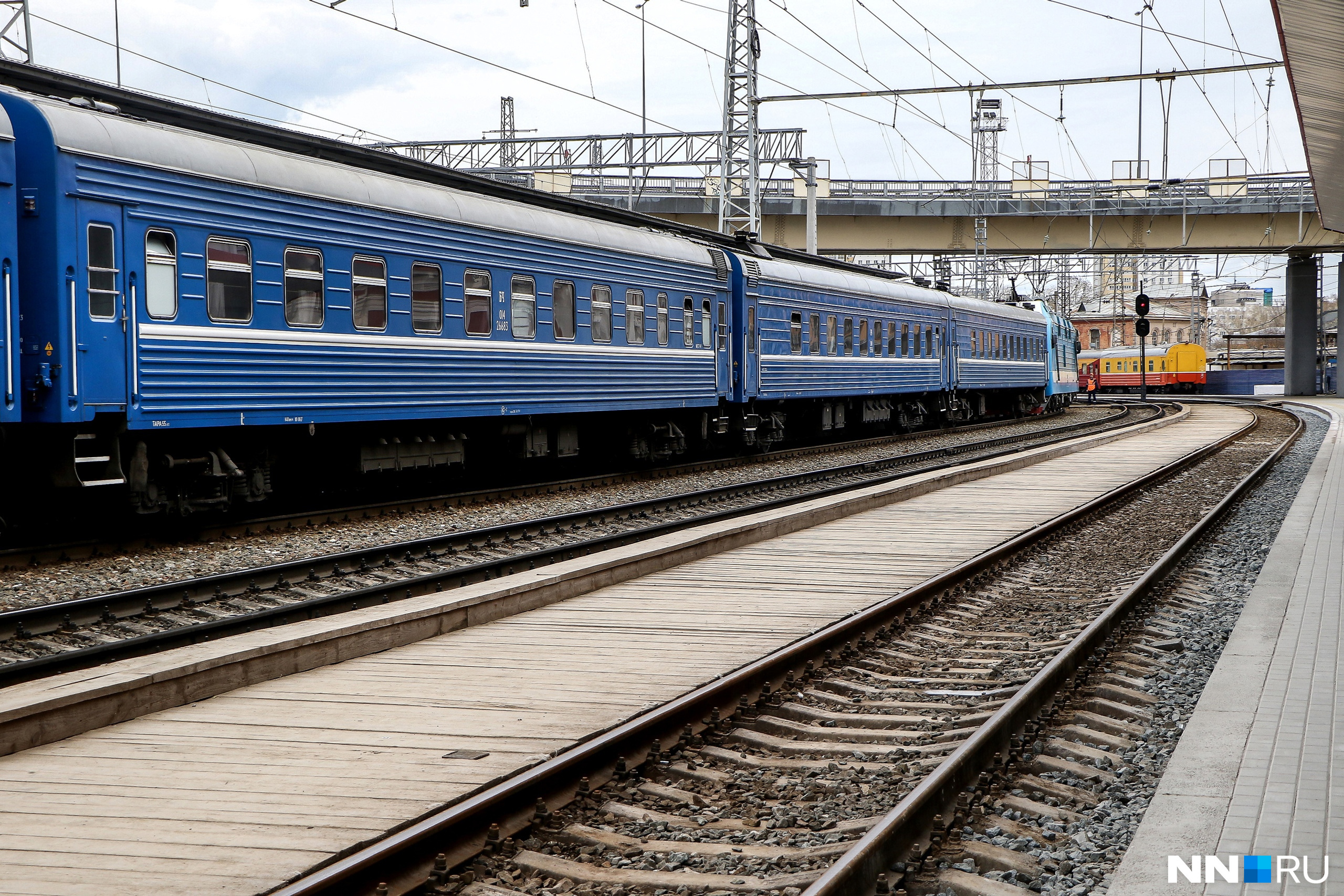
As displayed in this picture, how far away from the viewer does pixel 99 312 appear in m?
10.4

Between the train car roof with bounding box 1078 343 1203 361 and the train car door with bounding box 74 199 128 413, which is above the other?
the train car roof with bounding box 1078 343 1203 361

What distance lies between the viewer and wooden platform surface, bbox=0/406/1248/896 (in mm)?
4184

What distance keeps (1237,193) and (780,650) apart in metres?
49.2

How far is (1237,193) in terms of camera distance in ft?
164

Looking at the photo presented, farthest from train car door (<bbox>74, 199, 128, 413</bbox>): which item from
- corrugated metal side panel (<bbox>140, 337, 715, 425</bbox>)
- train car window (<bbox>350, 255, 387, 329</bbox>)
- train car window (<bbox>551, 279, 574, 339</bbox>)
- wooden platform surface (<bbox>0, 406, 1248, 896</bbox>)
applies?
train car window (<bbox>551, 279, 574, 339</bbox>)

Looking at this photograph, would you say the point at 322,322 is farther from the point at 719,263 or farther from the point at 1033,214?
the point at 1033,214

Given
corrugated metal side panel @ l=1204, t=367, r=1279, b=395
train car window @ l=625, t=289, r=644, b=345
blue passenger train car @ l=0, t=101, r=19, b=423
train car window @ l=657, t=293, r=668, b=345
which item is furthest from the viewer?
corrugated metal side panel @ l=1204, t=367, r=1279, b=395

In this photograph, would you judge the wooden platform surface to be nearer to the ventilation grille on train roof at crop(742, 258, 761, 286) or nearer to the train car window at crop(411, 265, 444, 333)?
the train car window at crop(411, 265, 444, 333)

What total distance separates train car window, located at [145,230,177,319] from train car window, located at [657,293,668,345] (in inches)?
366

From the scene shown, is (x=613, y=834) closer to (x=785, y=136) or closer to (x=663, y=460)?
(x=663, y=460)

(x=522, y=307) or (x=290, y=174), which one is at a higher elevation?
(x=290, y=174)

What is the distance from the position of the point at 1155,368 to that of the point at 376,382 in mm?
71491

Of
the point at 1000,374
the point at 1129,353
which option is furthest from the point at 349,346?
the point at 1129,353

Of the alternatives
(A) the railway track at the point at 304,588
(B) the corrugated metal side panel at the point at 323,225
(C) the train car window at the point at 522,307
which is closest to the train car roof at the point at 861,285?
Result: (B) the corrugated metal side panel at the point at 323,225
